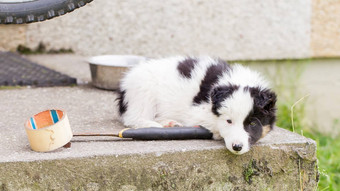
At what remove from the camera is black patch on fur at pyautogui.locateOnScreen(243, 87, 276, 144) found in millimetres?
2361

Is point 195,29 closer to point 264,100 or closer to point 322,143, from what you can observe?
point 322,143

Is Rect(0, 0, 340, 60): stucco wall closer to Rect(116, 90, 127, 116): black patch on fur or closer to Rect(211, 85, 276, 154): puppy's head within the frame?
Rect(116, 90, 127, 116): black patch on fur

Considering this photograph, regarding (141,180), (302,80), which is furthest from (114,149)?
(302,80)

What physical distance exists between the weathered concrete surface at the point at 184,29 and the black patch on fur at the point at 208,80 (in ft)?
8.70

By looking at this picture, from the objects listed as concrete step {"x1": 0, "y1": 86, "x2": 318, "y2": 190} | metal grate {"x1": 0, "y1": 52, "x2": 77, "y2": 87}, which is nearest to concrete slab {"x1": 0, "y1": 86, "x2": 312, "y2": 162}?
concrete step {"x1": 0, "y1": 86, "x2": 318, "y2": 190}

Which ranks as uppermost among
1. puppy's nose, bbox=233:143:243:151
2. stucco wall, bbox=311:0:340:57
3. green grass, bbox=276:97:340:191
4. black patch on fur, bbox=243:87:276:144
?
black patch on fur, bbox=243:87:276:144

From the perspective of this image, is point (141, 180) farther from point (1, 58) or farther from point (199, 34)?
point (199, 34)

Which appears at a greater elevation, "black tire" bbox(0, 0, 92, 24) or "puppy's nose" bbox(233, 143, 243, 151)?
"black tire" bbox(0, 0, 92, 24)

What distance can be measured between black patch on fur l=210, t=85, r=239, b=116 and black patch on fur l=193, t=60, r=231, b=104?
16 centimetres

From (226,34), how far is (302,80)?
3.59 feet

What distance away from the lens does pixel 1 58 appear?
4.84m

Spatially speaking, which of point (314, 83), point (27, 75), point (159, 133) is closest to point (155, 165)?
point (159, 133)

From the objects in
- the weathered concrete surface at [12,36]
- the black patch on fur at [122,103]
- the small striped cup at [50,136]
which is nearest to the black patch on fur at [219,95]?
the black patch on fur at [122,103]

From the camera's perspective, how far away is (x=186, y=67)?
114 inches
